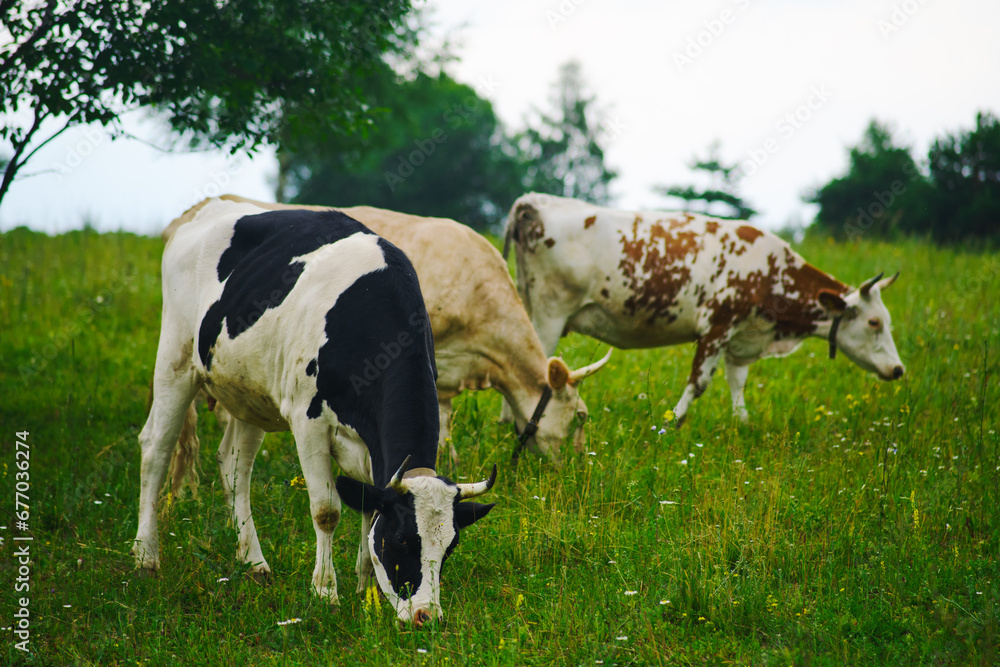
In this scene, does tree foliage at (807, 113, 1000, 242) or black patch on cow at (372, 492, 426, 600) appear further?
tree foliage at (807, 113, 1000, 242)

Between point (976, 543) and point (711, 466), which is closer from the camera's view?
point (976, 543)

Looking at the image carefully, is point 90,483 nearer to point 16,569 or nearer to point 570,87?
point 16,569

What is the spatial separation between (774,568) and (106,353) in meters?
8.62

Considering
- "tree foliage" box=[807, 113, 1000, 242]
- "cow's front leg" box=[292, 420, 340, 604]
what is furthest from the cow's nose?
"tree foliage" box=[807, 113, 1000, 242]

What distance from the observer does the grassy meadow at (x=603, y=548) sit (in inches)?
146

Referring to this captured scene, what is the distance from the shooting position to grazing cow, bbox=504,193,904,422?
7.95m

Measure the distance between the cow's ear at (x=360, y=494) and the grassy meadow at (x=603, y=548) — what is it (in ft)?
1.87

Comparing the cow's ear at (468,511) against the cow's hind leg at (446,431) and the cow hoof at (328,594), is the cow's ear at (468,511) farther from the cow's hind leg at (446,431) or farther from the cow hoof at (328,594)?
the cow's hind leg at (446,431)

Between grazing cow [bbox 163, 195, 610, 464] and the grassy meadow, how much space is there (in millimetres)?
345

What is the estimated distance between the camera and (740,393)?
8312mm

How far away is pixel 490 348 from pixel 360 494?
2.88m

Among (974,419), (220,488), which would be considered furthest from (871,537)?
(220,488)

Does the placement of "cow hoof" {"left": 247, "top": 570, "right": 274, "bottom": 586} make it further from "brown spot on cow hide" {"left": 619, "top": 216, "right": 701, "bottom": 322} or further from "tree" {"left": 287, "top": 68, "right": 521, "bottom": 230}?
"tree" {"left": 287, "top": 68, "right": 521, "bottom": 230}

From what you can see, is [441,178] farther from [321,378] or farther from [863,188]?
[321,378]
